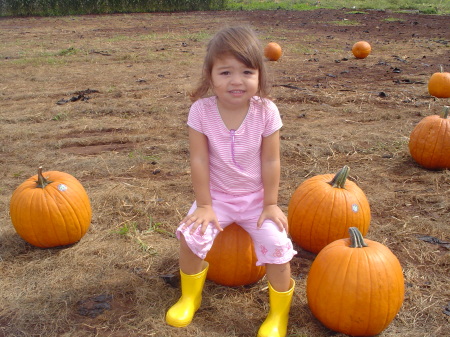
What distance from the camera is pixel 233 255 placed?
10.9 feet

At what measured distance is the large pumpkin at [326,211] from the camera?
3.71 meters

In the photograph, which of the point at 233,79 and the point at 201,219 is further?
the point at 201,219

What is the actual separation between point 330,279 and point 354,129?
166 inches

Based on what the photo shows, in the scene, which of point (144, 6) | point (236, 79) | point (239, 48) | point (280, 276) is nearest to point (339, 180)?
point (280, 276)

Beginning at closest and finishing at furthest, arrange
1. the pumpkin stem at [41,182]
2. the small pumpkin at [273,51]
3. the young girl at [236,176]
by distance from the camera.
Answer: the young girl at [236,176]
the pumpkin stem at [41,182]
the small pumpkin at [273,51]

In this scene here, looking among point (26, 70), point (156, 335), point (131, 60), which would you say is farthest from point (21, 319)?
point (131, 60)

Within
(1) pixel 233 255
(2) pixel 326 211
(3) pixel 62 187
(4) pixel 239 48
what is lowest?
(1) pixel 233 255

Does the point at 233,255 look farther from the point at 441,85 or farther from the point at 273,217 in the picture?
the point at 441,85

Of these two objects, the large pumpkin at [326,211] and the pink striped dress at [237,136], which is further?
the large pumpkin at [326,211]

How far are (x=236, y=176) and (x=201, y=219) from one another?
380 millimetres

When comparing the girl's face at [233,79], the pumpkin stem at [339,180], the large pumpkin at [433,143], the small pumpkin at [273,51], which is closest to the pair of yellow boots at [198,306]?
the pumpkin stem at [339,180]

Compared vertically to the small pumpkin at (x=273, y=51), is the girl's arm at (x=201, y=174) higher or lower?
higher

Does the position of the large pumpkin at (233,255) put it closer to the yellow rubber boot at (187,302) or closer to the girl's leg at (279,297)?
the yellow rubber boot at (187,302)

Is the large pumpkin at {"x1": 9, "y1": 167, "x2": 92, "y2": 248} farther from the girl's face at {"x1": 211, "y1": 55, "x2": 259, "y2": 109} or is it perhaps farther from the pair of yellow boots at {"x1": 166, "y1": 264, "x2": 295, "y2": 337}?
the girl's face at {"x1": 211, "y1": 55, "x2": 259, "y2": 109}
